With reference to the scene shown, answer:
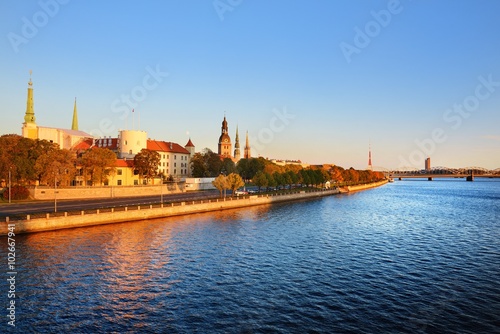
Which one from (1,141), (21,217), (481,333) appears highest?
(1,141)

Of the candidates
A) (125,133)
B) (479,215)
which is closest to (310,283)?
(479,215)

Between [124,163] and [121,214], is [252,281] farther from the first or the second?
[124,163]

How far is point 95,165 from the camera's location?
3691 inches

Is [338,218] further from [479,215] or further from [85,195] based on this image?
[85,195]

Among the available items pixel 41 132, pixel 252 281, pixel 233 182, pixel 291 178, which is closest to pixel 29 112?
pixel 41 132

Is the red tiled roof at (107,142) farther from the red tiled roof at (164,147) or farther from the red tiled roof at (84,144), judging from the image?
the red tiled roof at (164,147)

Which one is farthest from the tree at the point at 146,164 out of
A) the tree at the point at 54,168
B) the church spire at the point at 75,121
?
Result: the church spire at the point at 75,121

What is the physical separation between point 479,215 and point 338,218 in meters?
Answer: 35.8

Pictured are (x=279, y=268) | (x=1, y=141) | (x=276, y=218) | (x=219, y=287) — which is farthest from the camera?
(x=1, y=141)

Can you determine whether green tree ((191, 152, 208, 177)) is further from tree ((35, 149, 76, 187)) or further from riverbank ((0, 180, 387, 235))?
tree ((35, 149, 76, 187))

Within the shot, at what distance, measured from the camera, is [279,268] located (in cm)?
3456

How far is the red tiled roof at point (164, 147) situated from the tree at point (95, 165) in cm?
4154

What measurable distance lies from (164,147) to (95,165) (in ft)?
176

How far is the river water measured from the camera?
22.3 meters
